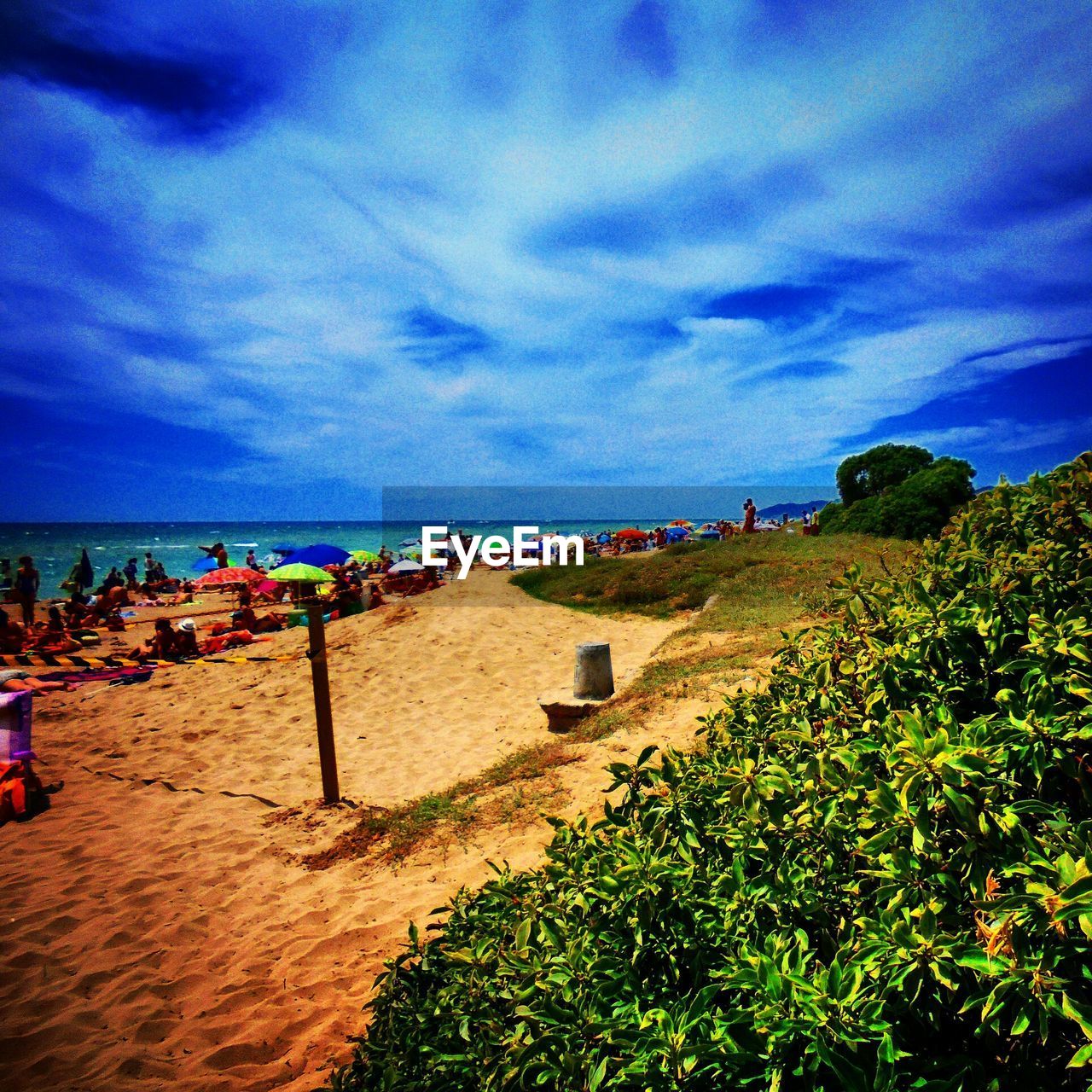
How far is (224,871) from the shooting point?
205 inches

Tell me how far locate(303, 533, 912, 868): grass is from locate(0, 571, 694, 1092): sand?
1.09ft

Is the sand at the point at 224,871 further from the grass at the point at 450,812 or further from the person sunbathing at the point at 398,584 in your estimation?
the person sunbathing at the point at 398,584

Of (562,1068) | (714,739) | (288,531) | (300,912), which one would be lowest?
(300,912)

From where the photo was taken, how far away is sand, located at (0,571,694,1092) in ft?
11.2

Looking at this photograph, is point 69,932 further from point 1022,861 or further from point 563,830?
point 1022,861

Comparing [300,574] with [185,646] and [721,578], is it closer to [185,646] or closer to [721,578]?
[185,646]

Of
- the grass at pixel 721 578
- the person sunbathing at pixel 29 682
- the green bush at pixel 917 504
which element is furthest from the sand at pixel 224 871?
the green bush at pixel 917 504

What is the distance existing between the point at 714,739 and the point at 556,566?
19.4 metres

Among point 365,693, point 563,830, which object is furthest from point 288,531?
point 563,830

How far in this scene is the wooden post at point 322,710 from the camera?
21.5 ft

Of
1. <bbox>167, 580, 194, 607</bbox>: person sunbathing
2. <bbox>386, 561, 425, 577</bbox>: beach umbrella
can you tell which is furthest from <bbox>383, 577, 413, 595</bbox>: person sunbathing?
<bbox>167, 580, 194, 607</bbox>: person sunbathing

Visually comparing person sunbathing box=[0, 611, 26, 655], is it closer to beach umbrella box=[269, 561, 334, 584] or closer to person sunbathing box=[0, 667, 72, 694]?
person sunbathing box=[0, 667, 72, 694]

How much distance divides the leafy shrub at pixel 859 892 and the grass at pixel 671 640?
4.97ft

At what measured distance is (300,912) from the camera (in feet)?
14.9
